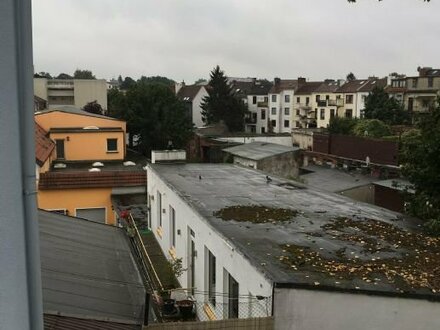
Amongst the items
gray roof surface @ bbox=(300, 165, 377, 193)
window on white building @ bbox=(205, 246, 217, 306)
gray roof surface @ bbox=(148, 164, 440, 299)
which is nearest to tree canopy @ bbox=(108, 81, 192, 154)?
gray roof surface @ bbox=(300, 165, 377, 193)

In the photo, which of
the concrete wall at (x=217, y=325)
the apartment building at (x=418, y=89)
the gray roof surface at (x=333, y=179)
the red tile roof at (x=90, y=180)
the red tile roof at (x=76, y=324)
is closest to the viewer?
the concrete wall at (x=217, y=325)

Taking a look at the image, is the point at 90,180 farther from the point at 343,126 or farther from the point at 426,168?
the point at 343,126

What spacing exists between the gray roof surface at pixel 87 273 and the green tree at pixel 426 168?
7.26 m

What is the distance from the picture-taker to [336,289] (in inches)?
242

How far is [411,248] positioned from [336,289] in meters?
2.78

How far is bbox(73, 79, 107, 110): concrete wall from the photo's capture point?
6919 cm

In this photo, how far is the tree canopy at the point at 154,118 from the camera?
42062 millimetres

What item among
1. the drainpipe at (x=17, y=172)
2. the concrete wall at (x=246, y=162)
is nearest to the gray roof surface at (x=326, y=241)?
the drainpipe at (x=17, y=172)

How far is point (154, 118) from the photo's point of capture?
4228cm

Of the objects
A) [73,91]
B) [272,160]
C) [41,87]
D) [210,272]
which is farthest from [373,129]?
[41,87]

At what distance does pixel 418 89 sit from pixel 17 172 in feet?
199

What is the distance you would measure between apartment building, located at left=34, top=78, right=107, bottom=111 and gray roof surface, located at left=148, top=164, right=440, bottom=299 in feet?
193

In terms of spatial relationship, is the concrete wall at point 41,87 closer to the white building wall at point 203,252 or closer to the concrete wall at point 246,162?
the concrete wall at point 246,162

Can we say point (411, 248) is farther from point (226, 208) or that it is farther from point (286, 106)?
point (286, 106)
